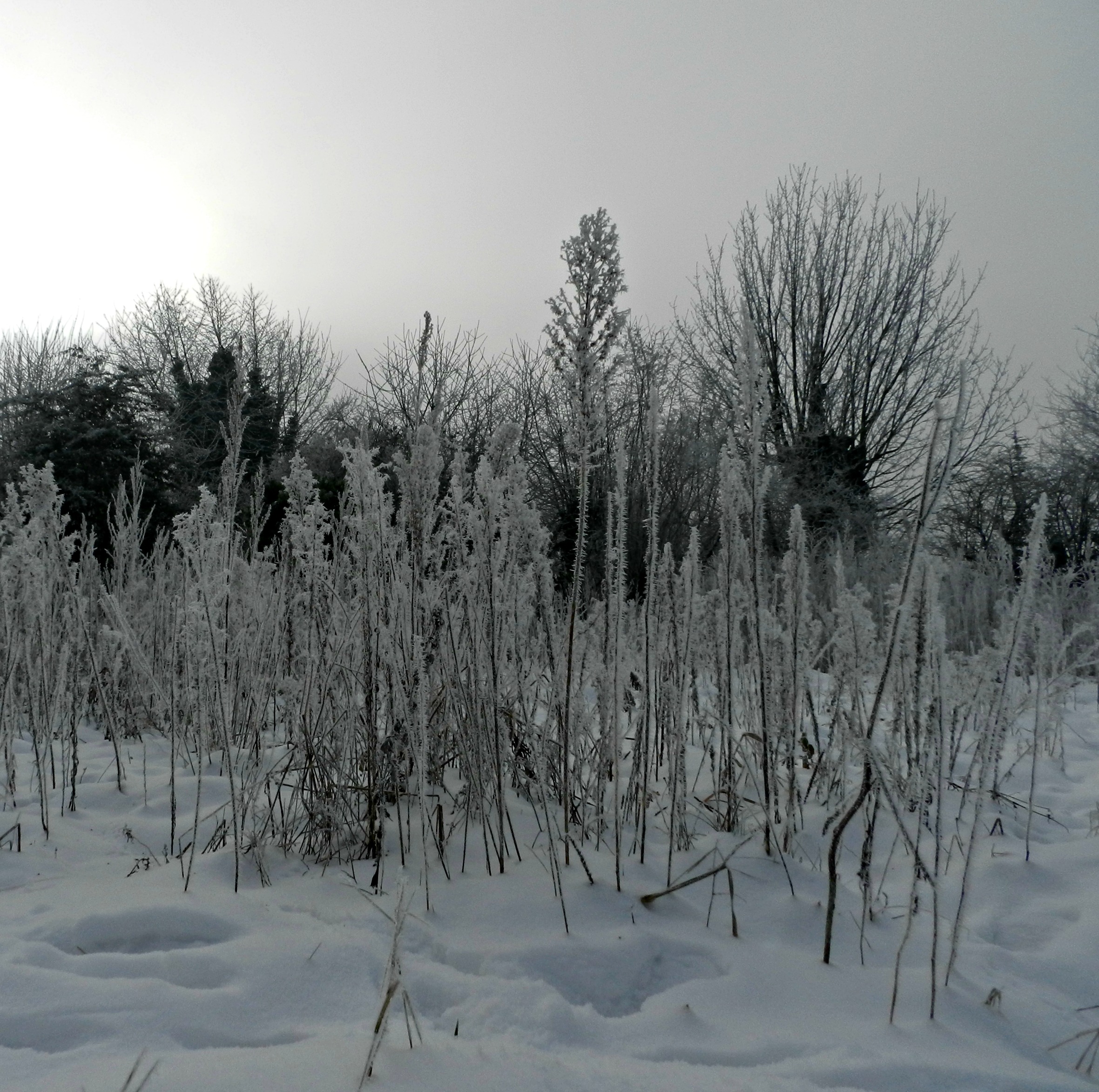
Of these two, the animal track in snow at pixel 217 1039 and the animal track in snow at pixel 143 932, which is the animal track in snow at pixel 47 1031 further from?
the animal track in snow at pixel 143 932

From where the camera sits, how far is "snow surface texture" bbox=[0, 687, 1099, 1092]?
1.03m

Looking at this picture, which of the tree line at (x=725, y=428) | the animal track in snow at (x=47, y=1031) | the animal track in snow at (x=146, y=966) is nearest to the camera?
the animal track in snow at (x=47, y=1031)

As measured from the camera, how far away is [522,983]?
1.28 metres

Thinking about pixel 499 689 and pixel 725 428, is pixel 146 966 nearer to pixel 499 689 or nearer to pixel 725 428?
pixel 499 689

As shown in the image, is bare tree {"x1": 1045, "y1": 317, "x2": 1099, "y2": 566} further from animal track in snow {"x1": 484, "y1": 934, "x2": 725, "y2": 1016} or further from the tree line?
animal track in snow {"x1": 484, "y1": 934, "x2": 725, "y2": 1016}

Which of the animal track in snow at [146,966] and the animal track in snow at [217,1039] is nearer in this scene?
the animal track in snow at [217,1039]

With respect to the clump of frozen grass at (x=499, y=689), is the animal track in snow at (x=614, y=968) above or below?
below

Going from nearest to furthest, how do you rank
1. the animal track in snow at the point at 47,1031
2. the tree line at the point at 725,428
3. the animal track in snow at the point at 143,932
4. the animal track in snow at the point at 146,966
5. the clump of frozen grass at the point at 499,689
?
the animal track in snow at the point at 47,1031
the animal track in snow at the point at 146,966
the animal track in snow at the point at 143,932
the clump of frozen grass at the point at 499,689
the tree line at the point at 725,428

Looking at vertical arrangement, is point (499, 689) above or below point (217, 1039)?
above

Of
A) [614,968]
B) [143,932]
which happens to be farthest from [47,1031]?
[614,968]

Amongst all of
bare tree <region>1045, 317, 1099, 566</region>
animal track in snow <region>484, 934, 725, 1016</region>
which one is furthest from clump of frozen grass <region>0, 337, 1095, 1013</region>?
bare tree <region>1045, 317, 1099, 566</region>

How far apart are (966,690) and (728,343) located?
53.2ft

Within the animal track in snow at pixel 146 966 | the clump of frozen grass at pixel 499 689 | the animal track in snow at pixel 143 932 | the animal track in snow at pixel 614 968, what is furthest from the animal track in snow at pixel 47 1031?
the animal track in snow at pixel 614 968

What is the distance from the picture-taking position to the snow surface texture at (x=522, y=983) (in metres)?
1.03
